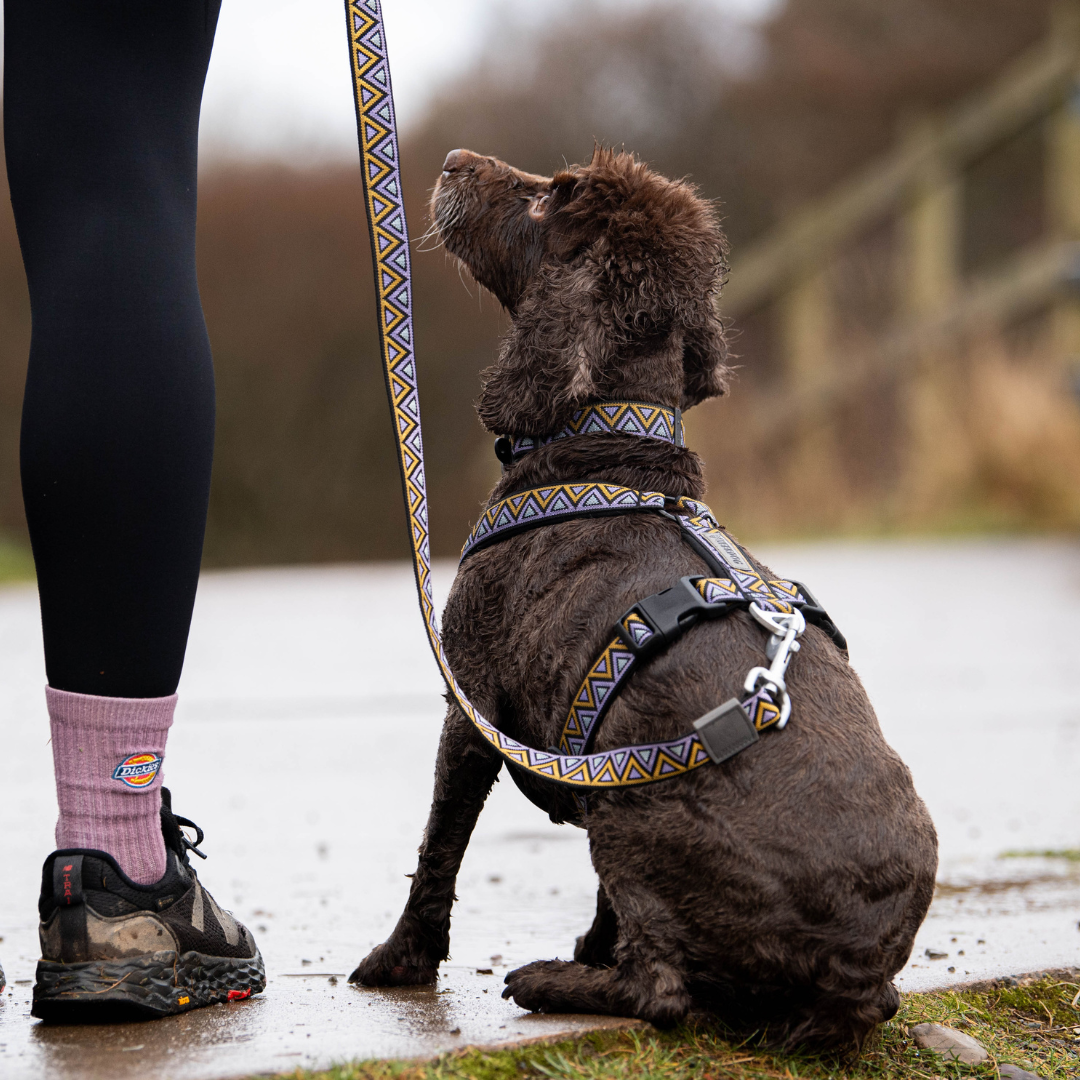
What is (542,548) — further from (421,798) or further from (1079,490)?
(1079,490)

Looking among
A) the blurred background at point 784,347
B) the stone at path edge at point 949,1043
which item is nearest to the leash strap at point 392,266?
the stone at path edge at point 949,1043

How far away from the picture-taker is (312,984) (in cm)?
227

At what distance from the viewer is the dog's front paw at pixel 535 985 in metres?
2.05

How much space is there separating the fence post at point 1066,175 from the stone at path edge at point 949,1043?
34.0 feet

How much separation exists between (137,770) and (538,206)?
4.15ft

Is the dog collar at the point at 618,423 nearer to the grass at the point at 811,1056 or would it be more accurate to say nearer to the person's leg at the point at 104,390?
the person's leg at the point at 104,390

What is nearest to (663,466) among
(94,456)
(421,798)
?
(94,456)

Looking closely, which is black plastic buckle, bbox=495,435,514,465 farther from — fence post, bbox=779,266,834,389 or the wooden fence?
fence post, bbox=779,266,834,389

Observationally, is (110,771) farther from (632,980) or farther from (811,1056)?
(811,1056)

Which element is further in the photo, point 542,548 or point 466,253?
point 466,253

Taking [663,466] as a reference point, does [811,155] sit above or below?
above

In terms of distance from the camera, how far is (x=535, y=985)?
81.0 inches

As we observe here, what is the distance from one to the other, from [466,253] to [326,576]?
33.2ft

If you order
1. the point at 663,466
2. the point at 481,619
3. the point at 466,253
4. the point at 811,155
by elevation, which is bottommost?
the point at 481,619
